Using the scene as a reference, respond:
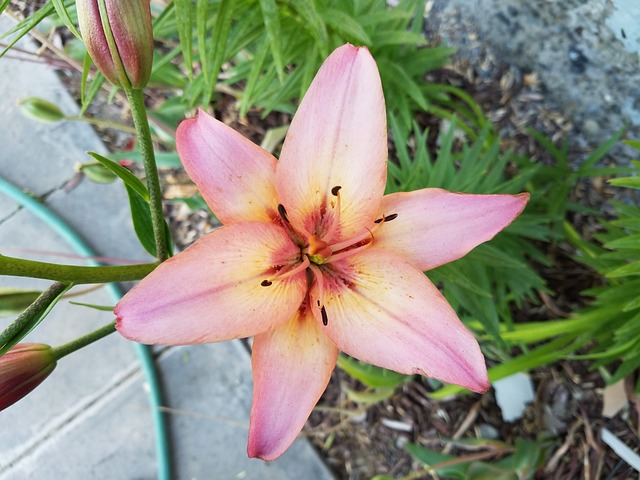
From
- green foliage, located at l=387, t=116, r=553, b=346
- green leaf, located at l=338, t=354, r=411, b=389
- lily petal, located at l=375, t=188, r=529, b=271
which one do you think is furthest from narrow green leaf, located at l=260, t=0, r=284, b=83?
green leaf, located at l=338, t=354, r=411, b=389

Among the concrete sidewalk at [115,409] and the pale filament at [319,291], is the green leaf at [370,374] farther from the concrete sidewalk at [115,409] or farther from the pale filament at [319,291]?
the pale filament at [319,291]

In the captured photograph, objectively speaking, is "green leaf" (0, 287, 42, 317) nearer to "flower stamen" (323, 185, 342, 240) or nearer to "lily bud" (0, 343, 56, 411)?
"lily bud" (0, 343, 56, 411)

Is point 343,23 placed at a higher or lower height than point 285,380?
higher

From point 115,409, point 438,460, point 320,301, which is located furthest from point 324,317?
point 115,409

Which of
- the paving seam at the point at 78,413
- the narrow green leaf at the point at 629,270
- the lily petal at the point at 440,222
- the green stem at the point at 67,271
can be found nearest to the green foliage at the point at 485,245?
the narrow green leaf at the point at 629,270

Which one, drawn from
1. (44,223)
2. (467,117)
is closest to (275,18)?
(467,117)

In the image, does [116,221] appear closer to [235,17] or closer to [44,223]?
[44,223]

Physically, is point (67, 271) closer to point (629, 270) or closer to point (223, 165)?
point (223, 165)
